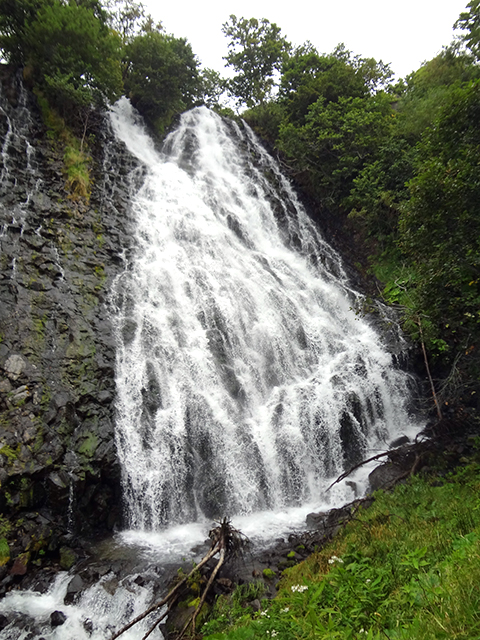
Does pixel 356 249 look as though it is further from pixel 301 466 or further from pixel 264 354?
pixel 301 466

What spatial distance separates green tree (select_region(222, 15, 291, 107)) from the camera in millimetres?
27859

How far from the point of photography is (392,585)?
326cm

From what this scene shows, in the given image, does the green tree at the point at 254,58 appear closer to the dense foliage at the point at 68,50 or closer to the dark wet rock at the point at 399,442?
the dense foliage at the point at 68,50

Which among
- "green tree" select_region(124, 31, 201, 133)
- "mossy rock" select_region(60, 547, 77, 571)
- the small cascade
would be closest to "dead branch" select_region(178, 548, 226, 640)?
the small cascade

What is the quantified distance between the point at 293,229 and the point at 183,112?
13949 millimetres

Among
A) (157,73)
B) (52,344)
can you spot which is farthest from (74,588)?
(157,73)

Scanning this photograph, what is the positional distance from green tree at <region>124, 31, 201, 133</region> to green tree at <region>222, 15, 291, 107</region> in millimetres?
6815

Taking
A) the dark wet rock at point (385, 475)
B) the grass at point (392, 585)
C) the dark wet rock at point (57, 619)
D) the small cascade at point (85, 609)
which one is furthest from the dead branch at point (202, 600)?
the dark wet rock at point (385, 475)

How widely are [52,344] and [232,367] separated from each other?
539 centimetres

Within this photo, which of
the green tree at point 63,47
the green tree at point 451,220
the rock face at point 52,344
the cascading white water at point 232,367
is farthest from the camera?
the green tree at point 63,47

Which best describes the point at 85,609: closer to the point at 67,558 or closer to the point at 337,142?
the point at 67,558

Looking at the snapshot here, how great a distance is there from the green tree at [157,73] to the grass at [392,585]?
24.3m

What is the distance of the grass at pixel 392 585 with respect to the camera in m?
2.27

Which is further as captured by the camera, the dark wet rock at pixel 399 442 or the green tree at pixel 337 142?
the green tree at pixel 337 142
